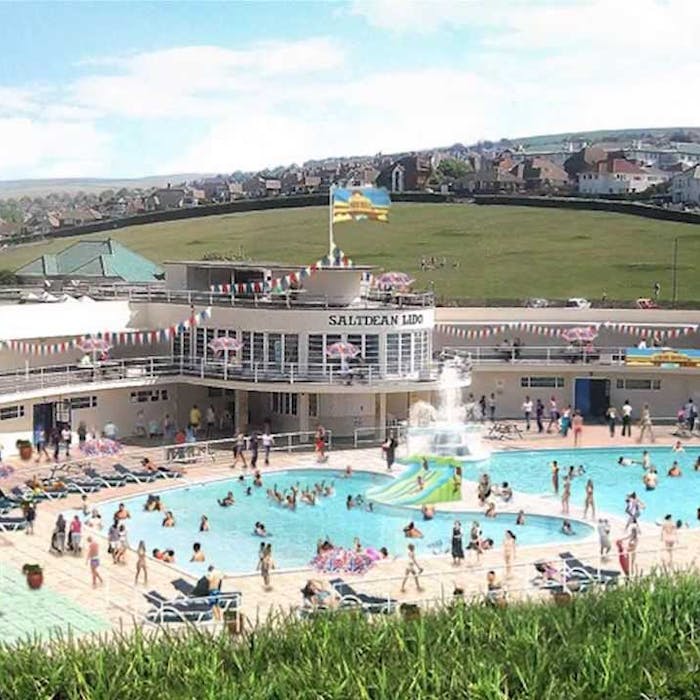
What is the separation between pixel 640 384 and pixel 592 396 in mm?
1930

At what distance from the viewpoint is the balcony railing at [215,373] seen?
39812mm

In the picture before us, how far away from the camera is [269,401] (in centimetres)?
4316

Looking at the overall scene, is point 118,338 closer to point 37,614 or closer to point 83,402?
point 83,402

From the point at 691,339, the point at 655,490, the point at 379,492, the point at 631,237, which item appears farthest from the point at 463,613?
the point at 631,237

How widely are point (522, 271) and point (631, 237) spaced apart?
1419cm

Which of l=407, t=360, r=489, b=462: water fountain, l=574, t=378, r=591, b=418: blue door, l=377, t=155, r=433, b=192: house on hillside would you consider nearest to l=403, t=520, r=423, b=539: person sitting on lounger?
l=407, t=360, r=489, b=462: water fountain

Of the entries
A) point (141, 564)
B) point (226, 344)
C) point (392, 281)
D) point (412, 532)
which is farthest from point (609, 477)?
point (141, 564)

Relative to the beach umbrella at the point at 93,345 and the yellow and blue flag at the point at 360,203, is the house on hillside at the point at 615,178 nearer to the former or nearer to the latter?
the yellow and blue flag at the point at 360,203

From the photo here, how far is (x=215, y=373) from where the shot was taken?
41719mm

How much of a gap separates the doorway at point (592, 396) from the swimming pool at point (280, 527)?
52.7ft

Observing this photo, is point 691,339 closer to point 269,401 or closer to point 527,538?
point 269,401

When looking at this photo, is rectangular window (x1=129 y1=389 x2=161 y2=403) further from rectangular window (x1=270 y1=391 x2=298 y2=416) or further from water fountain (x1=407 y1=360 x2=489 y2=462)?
water fountain (x1=407 y1=360 x2=489 y2=462)

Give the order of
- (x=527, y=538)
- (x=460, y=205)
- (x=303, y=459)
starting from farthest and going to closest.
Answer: (x=460, y=205), (x=303, y=459), (x=527, y=538)

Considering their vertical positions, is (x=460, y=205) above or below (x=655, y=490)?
above
